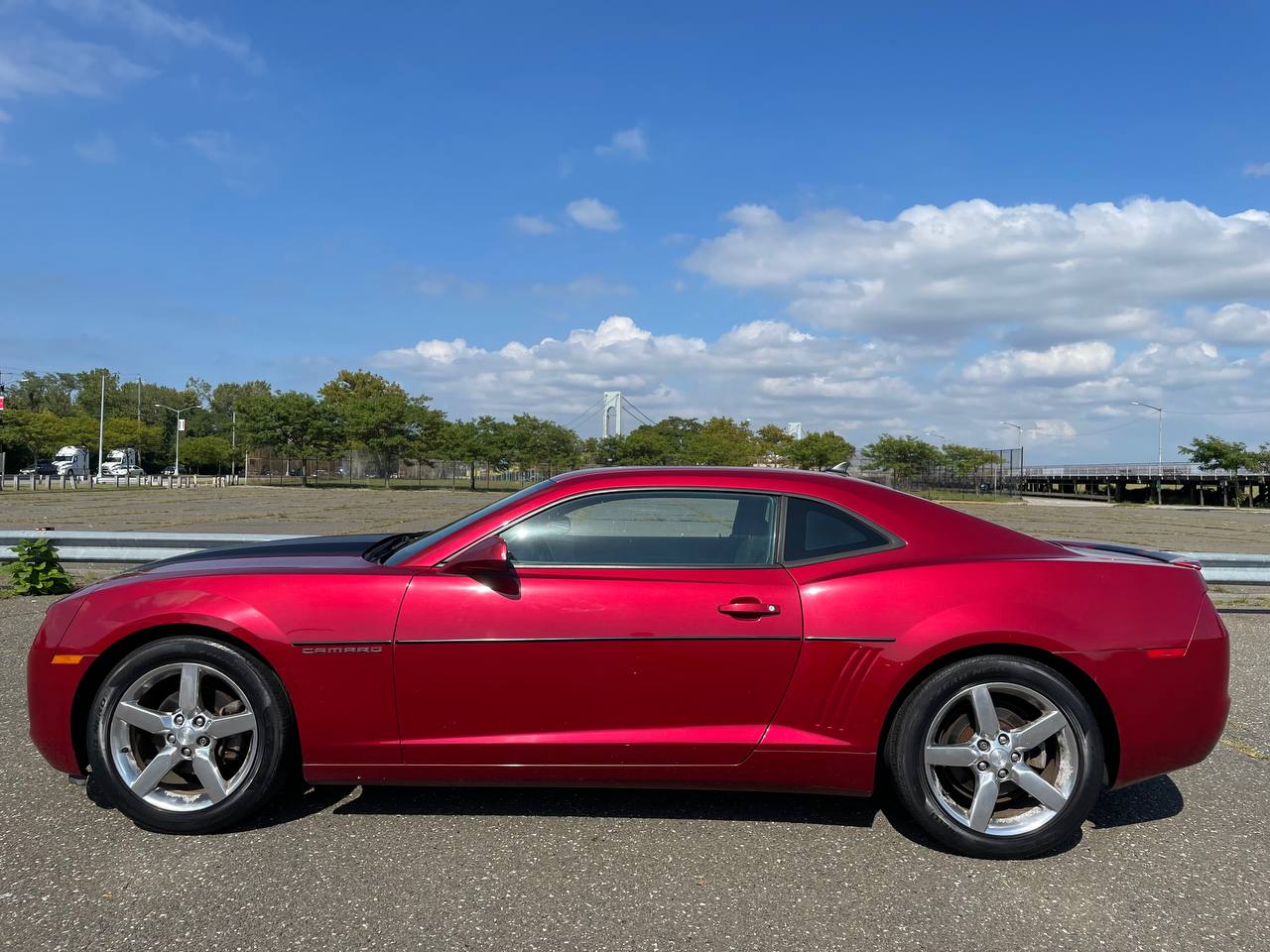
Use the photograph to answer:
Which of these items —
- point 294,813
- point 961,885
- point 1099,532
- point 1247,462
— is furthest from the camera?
point 1247,462

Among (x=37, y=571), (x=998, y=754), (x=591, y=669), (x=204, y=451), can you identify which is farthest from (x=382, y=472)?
(x=998, y=754)

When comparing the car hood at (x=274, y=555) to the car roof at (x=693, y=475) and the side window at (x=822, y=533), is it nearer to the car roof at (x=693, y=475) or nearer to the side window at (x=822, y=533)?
the car roof at (x=693, y=475)

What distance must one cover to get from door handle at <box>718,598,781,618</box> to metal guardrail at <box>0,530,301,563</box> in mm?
6490

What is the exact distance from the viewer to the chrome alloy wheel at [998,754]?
307cm

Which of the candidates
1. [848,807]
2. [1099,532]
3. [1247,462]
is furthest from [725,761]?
[1247,462]

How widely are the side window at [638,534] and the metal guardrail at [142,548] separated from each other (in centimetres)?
550

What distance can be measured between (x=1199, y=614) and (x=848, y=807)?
1515 millimetres

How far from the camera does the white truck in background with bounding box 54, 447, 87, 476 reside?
62.8 metres

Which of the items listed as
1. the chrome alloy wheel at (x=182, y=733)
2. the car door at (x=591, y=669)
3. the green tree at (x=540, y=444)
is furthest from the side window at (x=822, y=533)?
the green tree at (x=540, y=444)

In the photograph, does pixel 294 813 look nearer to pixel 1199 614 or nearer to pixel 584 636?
pixel 584 636

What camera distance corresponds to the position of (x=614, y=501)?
3377mm

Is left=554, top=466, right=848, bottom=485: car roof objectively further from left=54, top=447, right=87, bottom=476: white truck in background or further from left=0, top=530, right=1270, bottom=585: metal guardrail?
left=54, top=447, right=87, bottom=476: white truck in background

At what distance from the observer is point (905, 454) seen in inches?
2611

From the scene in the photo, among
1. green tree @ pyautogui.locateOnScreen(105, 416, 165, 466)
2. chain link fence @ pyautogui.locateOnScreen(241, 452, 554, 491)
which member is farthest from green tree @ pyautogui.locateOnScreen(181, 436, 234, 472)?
chain link fence @ pyautogui.locateOnScreen(241, 452, 554, 491)
